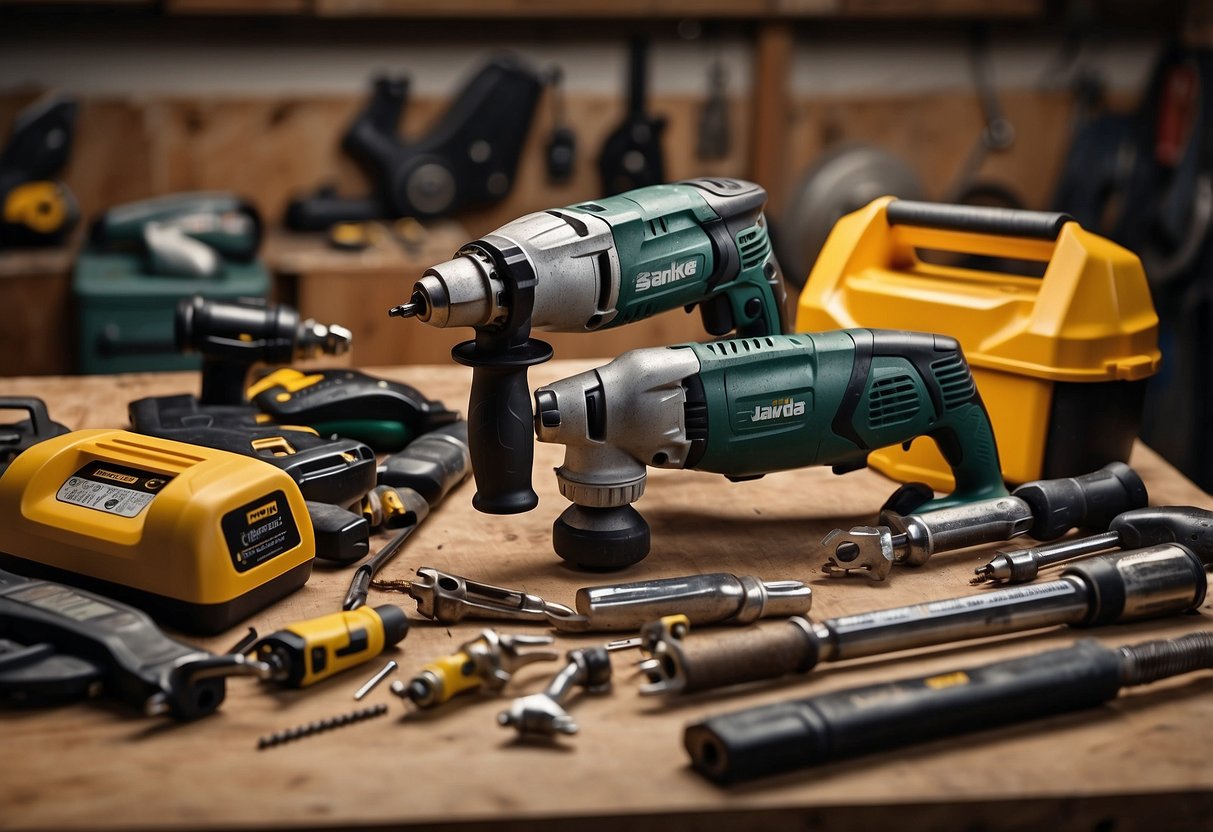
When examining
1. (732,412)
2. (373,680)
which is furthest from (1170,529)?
(373,680)

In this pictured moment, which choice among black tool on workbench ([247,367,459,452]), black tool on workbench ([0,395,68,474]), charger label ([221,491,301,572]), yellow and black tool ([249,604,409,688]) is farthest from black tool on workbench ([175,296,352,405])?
yellow and black tool ([249,604,409,688])

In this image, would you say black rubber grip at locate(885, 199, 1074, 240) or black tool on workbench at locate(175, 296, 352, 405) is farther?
black tool on workbench at locate(175, 296, 352, 405)

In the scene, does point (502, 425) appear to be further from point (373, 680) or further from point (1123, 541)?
point (1123, 541)

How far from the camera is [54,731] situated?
100 centimetres

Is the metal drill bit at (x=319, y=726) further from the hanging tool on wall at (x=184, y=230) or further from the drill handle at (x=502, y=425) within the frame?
the hanging tool on wall at (x=184, y=230)

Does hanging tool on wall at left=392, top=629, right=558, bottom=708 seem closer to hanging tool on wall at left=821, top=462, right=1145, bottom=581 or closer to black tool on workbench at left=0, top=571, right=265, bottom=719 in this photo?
black tool on workbench at left=0, top=571, right=265, bottom=719

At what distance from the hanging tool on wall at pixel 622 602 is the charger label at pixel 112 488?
0.84 feet

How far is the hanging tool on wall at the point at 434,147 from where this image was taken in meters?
3.22

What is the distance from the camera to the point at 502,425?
1258 mm

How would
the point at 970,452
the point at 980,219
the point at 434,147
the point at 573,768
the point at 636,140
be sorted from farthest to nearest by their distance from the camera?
the point at 636,140, the point at 434,147, the point at 980,219, the point at 970,452, the point at 573,768

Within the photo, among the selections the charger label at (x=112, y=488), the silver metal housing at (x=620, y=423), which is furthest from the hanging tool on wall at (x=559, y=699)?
the charger label at (x=112, y=488)

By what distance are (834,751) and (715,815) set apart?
0.37 feet

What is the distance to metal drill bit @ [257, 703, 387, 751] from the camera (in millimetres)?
989

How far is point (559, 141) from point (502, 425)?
7.37 feet
